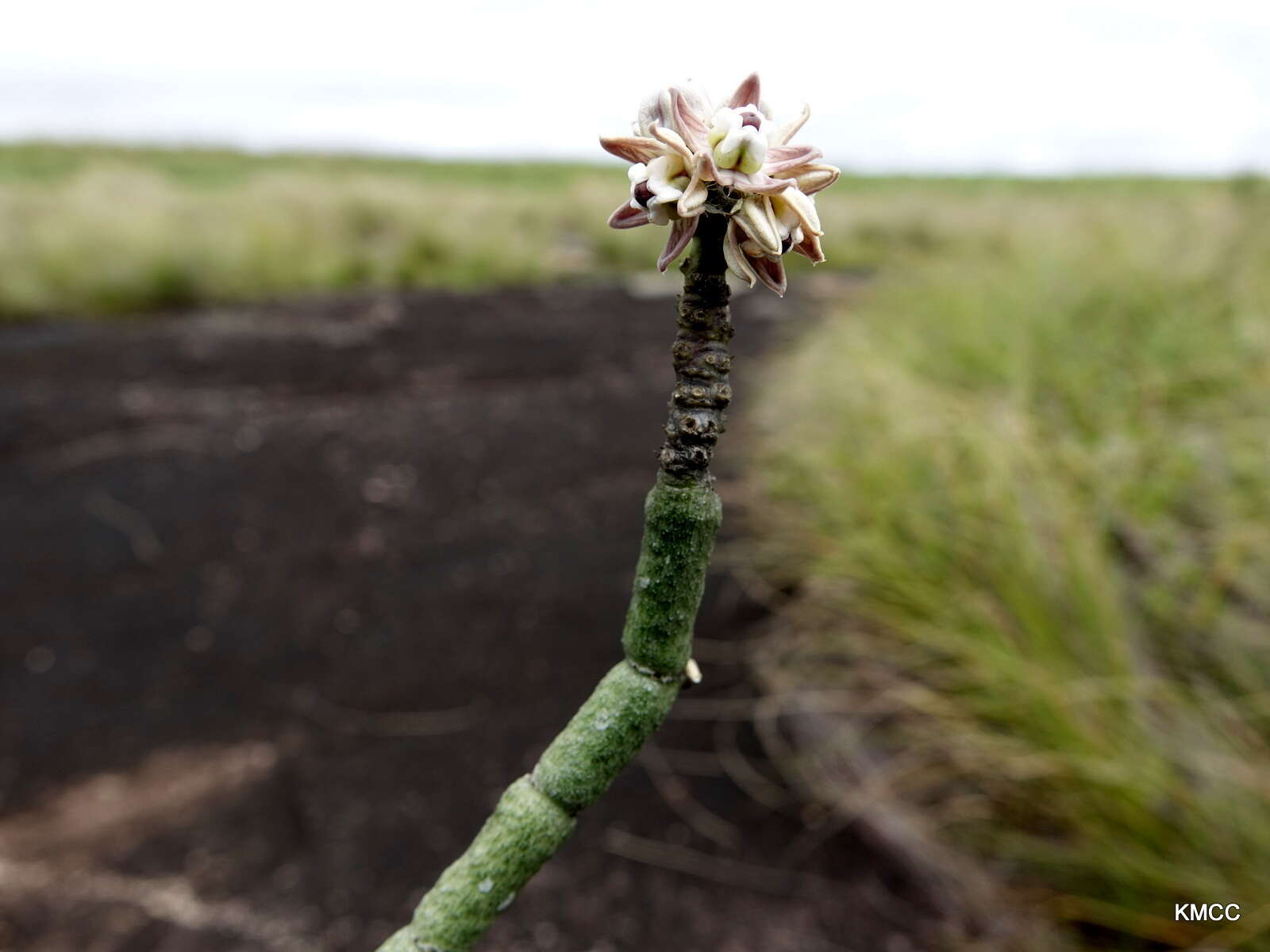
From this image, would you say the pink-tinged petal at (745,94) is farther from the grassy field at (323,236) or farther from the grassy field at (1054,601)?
the grassy field at (323,236)

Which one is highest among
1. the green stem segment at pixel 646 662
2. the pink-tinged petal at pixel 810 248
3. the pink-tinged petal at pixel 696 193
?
the pink-tinged petal at pixel 696 193

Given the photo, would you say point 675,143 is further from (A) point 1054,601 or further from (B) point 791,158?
Answer: (A) point 1054,601

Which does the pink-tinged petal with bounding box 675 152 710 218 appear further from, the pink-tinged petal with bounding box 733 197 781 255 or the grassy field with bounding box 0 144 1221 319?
the grassy field with bounding box 0 144 1221 319

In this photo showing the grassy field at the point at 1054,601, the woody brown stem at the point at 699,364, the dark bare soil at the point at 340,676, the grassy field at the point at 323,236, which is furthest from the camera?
the grassy field at the point at 323,236

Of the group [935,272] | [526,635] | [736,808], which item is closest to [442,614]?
[526,635]

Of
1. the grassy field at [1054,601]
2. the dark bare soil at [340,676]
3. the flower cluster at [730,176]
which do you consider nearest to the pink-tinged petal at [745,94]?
the flower cluster at [730,176]

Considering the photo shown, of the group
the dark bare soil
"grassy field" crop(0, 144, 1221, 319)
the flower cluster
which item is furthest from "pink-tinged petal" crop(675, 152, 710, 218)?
"grassy field" crop(0, 144, 1221, 319)
